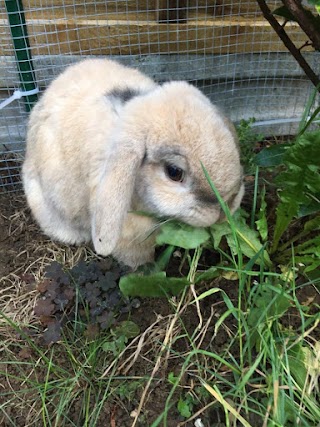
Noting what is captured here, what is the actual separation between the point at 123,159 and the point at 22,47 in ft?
4.24

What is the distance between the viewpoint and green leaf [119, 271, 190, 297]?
168 centimetres

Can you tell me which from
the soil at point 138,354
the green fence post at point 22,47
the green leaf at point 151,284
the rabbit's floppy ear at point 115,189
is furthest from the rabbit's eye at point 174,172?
the green fence post at point 22,47

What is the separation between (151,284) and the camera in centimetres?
170

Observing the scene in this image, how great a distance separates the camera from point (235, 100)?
10.6 feet

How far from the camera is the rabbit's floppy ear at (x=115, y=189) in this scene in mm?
1729

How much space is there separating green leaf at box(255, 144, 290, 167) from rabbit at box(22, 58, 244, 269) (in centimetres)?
19

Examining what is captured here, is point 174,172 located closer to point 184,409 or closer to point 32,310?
point 184,409

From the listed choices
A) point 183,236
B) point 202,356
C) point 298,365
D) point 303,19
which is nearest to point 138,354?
point 202,356

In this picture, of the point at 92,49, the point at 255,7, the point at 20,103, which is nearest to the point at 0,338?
the point at 20,103

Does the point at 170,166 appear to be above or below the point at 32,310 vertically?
above

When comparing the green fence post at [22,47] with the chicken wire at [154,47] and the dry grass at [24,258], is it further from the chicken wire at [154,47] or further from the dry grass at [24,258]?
the dry grass at [24,258]

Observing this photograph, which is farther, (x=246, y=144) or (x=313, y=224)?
(x=246, y=144)

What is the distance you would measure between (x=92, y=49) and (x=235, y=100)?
104 centimetres

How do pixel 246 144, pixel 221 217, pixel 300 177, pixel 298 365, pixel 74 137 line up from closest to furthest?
pixel 298 365
pixel 300 177
pixel 221 217
pixel 74 137
pixel 246 144
